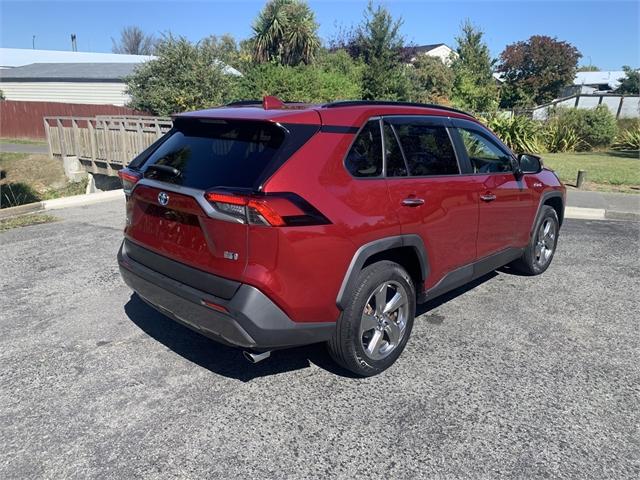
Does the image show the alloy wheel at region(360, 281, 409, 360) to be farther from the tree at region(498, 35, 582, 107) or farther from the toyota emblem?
the tree at region(498, 35, 582, 107)

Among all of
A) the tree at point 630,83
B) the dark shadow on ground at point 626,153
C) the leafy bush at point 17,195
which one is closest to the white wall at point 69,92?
the leafy bush at point 17,195

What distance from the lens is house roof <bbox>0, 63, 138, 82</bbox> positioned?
34.4 m

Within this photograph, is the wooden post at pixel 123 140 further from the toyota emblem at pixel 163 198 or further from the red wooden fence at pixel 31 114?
the red wooden fence at pixel 31 114

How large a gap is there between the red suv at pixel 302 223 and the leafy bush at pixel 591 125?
55.3 feet

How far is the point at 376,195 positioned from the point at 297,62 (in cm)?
2355

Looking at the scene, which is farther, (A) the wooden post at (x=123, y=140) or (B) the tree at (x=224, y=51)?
(B) the tree at (x=224, y=51)

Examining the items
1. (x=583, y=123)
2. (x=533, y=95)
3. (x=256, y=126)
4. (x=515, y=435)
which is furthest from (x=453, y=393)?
(x=533, y=95)

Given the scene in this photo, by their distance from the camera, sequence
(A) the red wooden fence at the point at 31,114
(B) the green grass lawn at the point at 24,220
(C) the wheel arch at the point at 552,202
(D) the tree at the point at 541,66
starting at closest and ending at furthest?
(C) the wheel arch at the point at 552,202, (B) the green grass lawn at the point at 24,220, (A) the red wooden fence at the point at 31,114, (D) the tree at the point at 541,66

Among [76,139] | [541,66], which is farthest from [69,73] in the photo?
[541,66]

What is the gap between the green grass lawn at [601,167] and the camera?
11.3 meters

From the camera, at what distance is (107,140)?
14.8m

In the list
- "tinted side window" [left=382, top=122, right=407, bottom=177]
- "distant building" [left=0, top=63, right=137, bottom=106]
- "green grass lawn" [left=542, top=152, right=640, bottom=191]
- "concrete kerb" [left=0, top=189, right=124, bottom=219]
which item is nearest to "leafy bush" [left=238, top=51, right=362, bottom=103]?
"green grass lawn" [left=542, top=152, right=640, bottom=191]

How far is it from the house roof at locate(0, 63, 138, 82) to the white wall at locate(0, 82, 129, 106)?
311 millimetres

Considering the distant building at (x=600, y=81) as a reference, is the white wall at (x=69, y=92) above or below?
below
